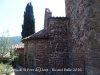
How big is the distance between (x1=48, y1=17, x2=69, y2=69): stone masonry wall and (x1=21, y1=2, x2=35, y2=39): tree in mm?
13138

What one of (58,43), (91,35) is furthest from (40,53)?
(91,35)

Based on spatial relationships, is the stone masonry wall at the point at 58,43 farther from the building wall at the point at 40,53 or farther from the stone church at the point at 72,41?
the building wall at the point at 40,53

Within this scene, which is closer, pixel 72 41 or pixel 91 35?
pixel 91 35

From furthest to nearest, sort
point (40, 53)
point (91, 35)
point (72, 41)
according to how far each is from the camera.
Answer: point (40, 53), point (72, 41), point (91, 35)

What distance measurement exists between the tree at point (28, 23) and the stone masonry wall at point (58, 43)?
13138mm

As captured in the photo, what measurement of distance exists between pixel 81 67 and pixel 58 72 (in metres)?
2.55

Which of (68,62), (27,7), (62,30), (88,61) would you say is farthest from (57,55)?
(27,7)

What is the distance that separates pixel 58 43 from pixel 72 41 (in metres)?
1.02

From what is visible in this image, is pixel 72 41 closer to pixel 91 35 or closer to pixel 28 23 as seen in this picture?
pixel 91 35

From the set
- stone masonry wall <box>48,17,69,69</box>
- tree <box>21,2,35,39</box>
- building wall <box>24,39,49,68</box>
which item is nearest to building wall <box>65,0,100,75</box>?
stone masonry wall <box>48,17,69,69</box>

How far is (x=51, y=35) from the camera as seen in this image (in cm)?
990

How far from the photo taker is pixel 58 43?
9.84 meters

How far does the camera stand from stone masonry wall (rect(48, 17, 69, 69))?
9.81 metres

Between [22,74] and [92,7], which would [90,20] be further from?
[22,74]
